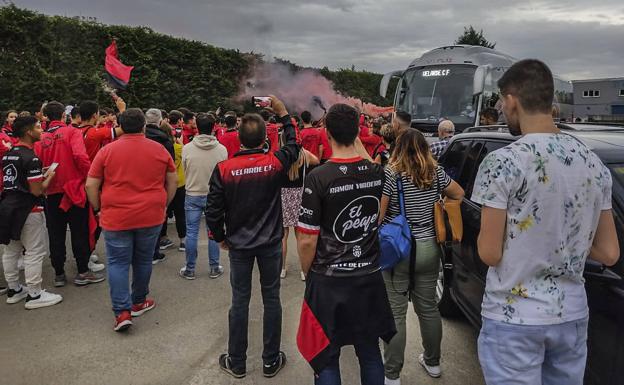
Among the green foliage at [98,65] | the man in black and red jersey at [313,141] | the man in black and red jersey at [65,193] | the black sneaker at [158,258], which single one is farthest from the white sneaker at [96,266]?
the green foliage at [98,65]

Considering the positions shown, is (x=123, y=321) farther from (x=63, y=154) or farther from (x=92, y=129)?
(x=92, y=129)

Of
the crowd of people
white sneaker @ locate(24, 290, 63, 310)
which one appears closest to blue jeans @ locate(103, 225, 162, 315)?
the crowd of people

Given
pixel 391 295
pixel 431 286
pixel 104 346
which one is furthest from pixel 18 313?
pixel 431 286

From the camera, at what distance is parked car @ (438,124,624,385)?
212cm

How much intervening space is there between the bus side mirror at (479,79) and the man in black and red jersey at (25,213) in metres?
10.2

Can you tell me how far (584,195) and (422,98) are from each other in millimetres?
12290

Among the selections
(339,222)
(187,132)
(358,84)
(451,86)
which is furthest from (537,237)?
(358,84)

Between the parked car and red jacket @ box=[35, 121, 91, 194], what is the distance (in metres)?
4.14

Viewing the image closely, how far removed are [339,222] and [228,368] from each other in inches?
71.8

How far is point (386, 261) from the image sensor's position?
2.97 m

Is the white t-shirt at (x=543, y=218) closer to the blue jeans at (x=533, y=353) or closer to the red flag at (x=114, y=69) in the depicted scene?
the blue jeans at (x=533, y=353)

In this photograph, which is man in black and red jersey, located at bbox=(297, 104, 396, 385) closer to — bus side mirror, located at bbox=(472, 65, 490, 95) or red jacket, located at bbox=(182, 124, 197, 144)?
red jacket, located at bbox=(182, 124, 197, 144)

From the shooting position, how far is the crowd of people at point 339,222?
5.95ft

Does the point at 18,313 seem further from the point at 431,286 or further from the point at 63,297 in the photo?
the point at 431,286
